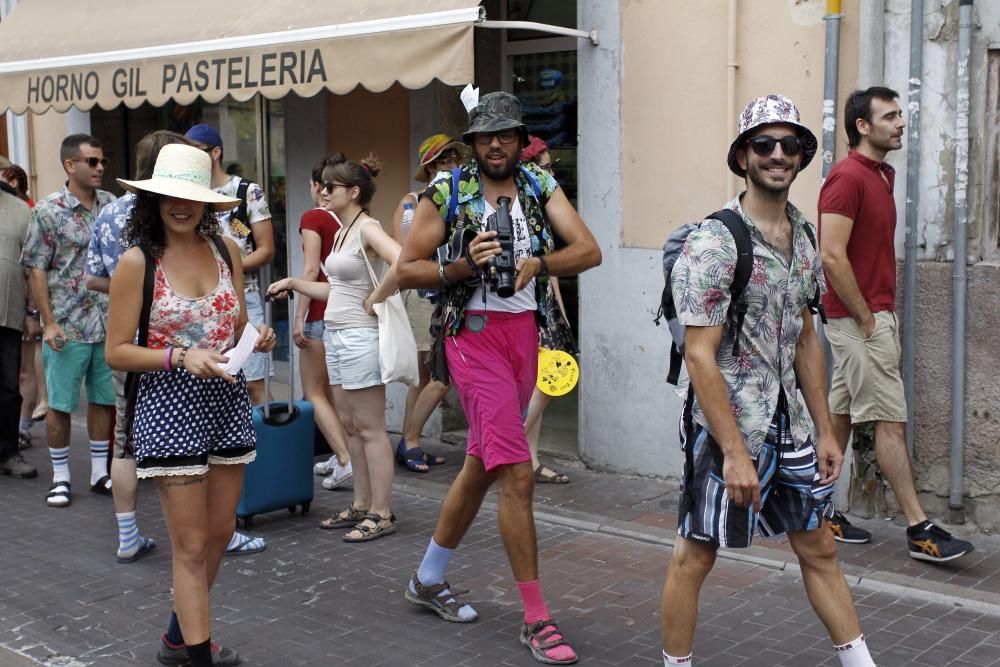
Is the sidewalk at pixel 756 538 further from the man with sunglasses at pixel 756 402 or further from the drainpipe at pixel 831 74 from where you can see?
the drainpipe at pixel 831 74

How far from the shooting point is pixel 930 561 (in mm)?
5793

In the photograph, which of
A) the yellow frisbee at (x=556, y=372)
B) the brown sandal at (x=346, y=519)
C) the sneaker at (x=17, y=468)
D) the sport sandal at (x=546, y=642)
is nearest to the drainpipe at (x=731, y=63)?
the yellow frisbee at (x=556, y=372)

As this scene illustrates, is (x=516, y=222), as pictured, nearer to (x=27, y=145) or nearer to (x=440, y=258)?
(x=440, y=258)

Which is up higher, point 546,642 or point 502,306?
point 502,306

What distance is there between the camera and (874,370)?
5.99 metres

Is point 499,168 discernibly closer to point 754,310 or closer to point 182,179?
point 182,179

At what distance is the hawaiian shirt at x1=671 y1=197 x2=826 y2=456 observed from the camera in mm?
3811

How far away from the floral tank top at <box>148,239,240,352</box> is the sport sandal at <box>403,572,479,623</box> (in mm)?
1405

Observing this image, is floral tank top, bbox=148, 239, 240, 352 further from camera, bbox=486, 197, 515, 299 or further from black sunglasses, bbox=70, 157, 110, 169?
black sunglasses, bbox=70, 157, 110, 169

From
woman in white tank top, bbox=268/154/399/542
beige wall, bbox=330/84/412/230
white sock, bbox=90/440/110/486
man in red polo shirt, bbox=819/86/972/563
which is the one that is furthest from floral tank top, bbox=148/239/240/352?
beige wall, bbox=330/84/412/230

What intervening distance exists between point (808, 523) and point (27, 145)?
1000cm

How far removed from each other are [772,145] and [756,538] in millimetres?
2927

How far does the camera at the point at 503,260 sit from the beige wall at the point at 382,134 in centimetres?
425

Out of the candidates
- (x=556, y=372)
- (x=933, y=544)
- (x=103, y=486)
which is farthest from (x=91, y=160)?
(x=933, y=544)
